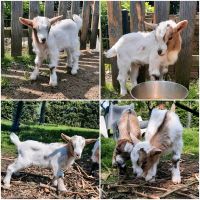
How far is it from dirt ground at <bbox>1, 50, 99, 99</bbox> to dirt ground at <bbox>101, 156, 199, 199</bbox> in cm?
98

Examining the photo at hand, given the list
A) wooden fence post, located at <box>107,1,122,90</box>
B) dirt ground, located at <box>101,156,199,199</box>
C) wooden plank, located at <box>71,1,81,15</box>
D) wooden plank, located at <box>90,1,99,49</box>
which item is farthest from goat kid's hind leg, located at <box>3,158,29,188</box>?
wooden plank, located at <box>71,1,81,15</box>

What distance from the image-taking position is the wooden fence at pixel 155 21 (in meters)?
4.92

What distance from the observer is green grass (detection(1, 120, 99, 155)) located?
429 centimetres

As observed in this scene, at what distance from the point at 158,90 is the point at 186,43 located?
61 cm

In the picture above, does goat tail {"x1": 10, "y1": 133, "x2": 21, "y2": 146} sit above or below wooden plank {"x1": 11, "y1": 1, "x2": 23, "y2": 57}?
below

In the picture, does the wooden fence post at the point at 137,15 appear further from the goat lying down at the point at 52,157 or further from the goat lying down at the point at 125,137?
the goat lying down at the point at 52,157

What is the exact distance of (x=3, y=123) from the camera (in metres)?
4.34

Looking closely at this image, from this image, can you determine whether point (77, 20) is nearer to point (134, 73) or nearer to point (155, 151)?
point (134, 73)

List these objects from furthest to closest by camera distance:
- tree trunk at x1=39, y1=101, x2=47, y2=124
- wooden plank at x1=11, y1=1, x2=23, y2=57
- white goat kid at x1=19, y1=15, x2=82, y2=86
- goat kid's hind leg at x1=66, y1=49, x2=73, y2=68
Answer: wooden plank at x1=11, y1=1, x2=23, y2=57 < goat kid's hind leg at x1=66, y1=49, x2=73, y2=68 < white goat kid at x1=19, y1=15, x2=82, y2=86 < tree trunk at x1=39, y1=101, x2=47, y2=124

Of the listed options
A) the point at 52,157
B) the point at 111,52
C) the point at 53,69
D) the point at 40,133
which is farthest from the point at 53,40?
the point at 52,157

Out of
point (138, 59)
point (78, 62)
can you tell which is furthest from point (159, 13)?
point (78, 62)

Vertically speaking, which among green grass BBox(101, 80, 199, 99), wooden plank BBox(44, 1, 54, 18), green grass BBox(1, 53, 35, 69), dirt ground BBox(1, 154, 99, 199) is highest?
wooden plank BBox(44, 1, 54, 18)

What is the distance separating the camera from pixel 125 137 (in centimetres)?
423

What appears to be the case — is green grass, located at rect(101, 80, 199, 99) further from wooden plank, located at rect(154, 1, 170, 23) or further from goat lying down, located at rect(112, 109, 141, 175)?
wooden plank, located at rect(154, 1, 170, 23)
